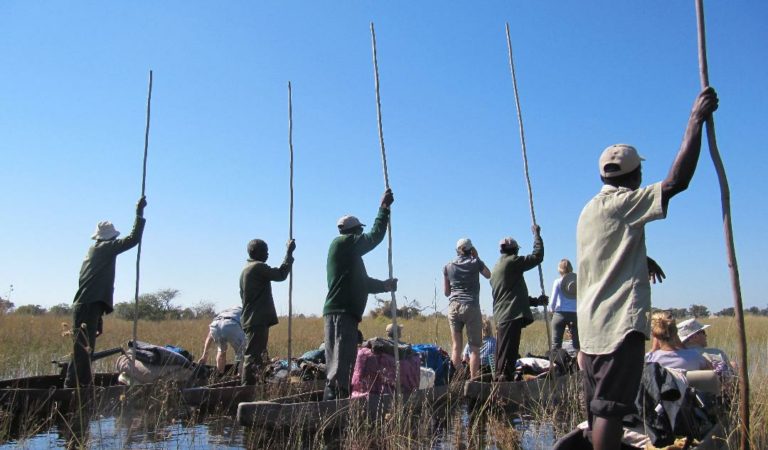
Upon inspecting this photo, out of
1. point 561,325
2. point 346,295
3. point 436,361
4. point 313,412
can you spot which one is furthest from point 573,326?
point 313,412

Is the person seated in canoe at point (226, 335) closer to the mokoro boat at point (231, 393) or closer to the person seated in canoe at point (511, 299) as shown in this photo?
the mokoro boat at point (231, 393)

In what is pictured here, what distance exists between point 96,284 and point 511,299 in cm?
492

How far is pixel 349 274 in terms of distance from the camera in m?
6.59

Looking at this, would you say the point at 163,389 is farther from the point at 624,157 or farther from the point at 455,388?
the point at 624,157

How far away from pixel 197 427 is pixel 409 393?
7.19ft

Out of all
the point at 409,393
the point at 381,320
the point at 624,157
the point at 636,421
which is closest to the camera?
the point at 624,157

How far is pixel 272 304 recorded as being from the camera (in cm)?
809

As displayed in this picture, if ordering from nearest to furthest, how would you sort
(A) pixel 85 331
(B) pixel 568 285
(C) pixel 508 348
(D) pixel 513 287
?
(A) pixel 85 331 → (C) pixel 508 348 → (D) pixel 513 287 → (B) pixel 568 285

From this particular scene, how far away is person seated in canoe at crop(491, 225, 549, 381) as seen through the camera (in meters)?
7.87

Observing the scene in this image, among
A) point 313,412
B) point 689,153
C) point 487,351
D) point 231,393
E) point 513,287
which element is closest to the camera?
point 689,153

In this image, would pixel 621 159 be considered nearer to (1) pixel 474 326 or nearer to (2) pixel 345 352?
(2) pixel 345 352

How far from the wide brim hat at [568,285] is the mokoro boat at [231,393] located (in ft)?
14.2

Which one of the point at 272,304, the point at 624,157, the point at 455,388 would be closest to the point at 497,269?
the point at 455,388

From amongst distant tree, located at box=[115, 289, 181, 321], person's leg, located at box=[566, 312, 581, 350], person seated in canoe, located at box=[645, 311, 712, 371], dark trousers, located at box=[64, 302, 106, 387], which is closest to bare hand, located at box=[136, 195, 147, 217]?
dark trousers, located at box=[64, 302, 106, 387]
